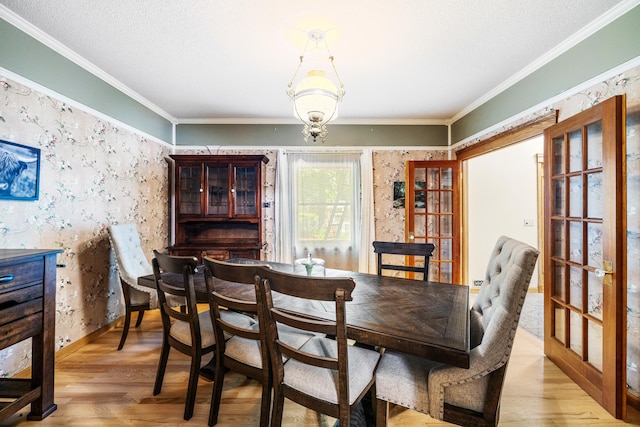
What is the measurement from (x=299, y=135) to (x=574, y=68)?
9.48 ft

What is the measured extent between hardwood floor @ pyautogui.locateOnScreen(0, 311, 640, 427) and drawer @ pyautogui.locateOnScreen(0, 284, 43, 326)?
687 mm

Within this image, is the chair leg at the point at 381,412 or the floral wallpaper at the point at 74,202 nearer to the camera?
the chair leg at the point at 381,412

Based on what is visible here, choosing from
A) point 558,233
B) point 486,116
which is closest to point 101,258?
point 558,233

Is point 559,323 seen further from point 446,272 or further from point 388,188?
point 388,188

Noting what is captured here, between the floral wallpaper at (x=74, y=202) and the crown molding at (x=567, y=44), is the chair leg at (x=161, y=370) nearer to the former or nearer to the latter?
the floral wallpaper at (x=74, y=202)

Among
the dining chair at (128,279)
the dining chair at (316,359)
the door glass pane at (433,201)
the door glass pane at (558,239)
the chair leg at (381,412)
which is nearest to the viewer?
the dining chair at (316,359)

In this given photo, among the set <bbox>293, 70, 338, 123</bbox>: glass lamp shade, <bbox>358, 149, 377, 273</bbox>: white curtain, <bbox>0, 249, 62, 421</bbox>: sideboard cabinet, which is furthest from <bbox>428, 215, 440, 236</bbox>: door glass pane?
<bbox>0, 249, 62, 421</bbox>: sideboard cabinet

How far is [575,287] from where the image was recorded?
2020mm

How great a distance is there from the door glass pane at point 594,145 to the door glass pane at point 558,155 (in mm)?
236

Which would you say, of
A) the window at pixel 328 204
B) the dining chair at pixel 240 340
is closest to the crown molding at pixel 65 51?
the window at pixel 328 204

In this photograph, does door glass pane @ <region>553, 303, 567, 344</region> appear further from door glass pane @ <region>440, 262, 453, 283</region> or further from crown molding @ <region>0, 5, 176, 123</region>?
crown molding @ <region>0, 5, 176, 123</region>

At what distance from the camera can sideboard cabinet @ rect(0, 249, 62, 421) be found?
141 cm

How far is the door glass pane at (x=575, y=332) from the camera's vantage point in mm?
1985

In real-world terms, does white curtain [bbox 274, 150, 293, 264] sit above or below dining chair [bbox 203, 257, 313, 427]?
above
